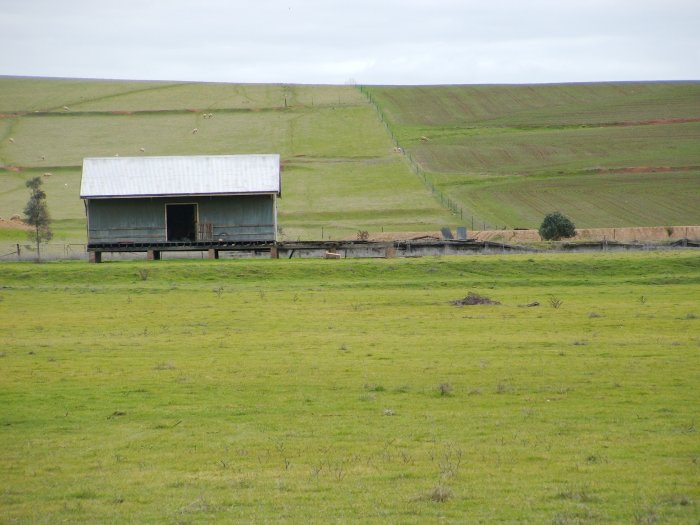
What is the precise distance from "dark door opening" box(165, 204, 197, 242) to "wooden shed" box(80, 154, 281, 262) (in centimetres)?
6

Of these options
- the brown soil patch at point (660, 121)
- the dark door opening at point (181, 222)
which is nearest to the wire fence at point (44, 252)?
the dark door opening at point (181, 222)

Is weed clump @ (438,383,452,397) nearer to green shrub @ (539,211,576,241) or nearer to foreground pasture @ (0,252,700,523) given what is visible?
foreground pasture @ (0,252,700,523)

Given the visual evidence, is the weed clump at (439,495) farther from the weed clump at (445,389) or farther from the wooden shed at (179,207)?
the wooden shed at (179,207)

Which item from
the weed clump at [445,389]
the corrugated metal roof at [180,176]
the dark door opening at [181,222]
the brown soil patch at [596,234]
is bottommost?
the weed clump at [445,389]

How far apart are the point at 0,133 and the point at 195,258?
60.5m

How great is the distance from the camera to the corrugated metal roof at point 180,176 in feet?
169

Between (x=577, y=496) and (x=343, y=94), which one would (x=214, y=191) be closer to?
(x=577, y=496)

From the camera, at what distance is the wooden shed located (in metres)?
51.5

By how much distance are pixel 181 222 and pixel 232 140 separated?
45396 millimetres

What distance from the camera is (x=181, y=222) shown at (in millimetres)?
53438

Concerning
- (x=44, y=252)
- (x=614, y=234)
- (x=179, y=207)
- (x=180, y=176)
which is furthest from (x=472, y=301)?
(x=44, y=252)

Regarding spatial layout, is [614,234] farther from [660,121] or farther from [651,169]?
[660,121]

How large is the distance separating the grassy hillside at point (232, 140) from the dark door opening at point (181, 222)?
11.1m

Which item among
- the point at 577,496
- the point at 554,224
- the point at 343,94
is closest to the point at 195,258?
the point at 554,224
